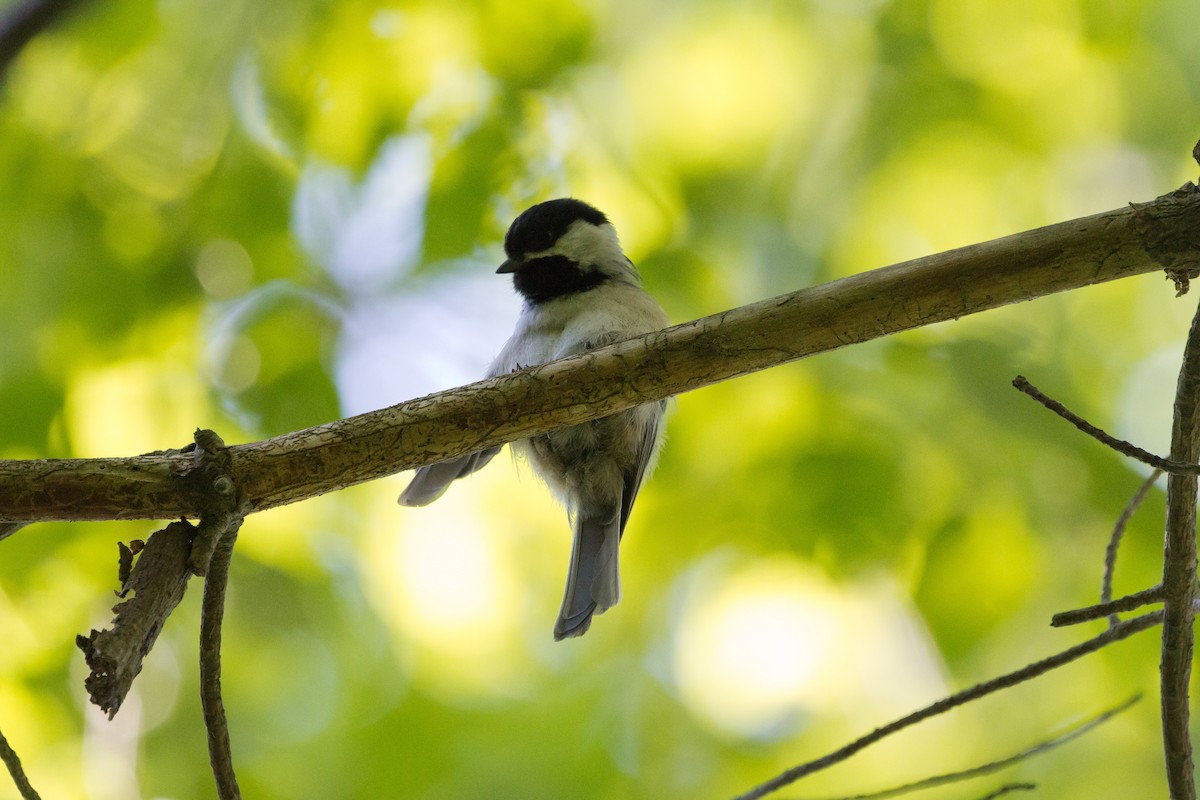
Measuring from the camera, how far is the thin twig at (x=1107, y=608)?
4.66 ft

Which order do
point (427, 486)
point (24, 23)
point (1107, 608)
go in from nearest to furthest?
point (1107, 608)
point (24, 23)
point (427, 486)

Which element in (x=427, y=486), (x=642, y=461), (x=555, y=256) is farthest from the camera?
(x=555, y=256)

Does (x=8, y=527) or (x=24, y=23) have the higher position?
(x=24, y=23)

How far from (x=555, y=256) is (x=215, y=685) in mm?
2184

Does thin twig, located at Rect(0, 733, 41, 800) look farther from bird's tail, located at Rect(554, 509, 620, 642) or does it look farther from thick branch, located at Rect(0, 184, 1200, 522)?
bird's tail, located at Rect(554, 509, 620, 642)

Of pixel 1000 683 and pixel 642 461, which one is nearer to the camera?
pixel 1000 683

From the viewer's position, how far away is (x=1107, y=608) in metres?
1.46

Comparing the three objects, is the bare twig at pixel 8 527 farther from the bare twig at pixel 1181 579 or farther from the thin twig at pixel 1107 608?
the bare twig at pixel 1181 579

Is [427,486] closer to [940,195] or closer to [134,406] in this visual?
[134,406]

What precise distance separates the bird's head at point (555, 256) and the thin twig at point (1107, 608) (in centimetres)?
214

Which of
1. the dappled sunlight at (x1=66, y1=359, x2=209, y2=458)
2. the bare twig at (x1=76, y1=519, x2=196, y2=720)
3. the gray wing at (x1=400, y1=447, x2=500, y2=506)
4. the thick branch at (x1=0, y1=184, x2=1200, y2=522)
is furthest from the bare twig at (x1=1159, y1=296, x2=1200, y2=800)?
the dappled sunlight at (x1=66, y1=359, x2=209, y2=458)

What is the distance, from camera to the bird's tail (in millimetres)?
2752

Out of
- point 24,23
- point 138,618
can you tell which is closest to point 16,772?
point 138,618

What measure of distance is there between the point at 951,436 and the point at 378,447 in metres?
2.35
